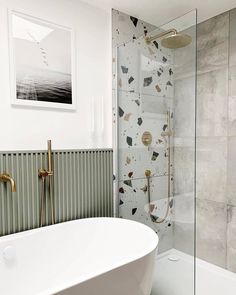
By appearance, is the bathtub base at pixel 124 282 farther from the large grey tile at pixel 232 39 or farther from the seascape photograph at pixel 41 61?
the large grey tile at pixel 232 39

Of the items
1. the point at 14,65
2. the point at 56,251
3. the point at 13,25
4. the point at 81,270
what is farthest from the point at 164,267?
the point at 13,25

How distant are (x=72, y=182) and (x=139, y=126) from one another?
811 millimetres

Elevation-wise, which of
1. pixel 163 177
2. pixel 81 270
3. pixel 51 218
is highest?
pixel 163 177

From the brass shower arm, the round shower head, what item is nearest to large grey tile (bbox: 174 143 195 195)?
the round shower head

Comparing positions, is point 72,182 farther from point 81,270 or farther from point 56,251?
point 81,270

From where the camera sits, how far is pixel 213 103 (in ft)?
8.11

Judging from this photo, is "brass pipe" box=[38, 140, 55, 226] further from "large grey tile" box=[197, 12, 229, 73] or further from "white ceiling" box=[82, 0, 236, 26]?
"large grey tile" box=[197, 12, 229, 73]

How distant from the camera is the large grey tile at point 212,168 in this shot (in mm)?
2400

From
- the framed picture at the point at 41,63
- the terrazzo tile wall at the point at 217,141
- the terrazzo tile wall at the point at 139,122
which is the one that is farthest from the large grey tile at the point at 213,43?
the framed picture at the point at 41,63

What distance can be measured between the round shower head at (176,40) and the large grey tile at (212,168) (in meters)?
1.03

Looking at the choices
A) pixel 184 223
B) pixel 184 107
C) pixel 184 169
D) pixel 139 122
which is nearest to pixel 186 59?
pixel 184 107

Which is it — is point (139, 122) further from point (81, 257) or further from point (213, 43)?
point (81, 257)

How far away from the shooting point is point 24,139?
6.06 ft

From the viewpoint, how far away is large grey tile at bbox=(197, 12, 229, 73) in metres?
2.37
